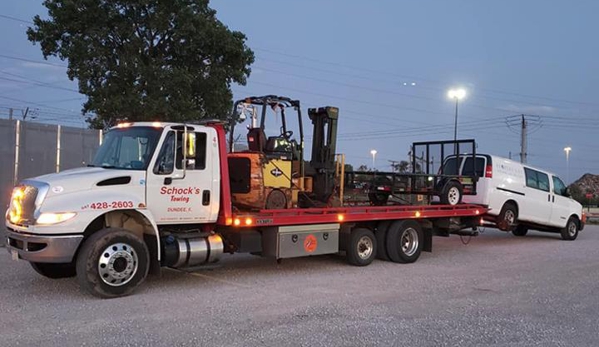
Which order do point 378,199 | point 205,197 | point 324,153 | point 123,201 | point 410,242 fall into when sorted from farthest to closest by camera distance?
point 378,199, point 410,242, point 324,153, point 205,197, point 123,201

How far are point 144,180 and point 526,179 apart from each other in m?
10.8

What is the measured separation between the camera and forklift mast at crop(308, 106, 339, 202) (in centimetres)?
1115

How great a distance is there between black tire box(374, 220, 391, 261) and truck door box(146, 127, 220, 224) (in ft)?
13.4

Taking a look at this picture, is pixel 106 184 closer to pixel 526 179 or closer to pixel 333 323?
pixel 333 323

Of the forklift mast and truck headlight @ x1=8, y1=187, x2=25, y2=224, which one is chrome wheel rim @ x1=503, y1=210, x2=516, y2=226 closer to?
the forklift mast

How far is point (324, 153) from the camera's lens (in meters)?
11.2

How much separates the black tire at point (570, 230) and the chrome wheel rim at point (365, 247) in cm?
869

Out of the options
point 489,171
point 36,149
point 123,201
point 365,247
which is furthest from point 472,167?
point 36,149

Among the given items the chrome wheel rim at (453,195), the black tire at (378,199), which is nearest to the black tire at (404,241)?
the black tire at (378,199)

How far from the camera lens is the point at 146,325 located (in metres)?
6.39

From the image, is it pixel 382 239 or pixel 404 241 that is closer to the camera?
pixel 382 239

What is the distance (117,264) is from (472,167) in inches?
368

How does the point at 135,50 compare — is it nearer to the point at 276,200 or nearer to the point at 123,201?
the point at 276,200

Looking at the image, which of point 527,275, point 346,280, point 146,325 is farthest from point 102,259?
point 527,275
